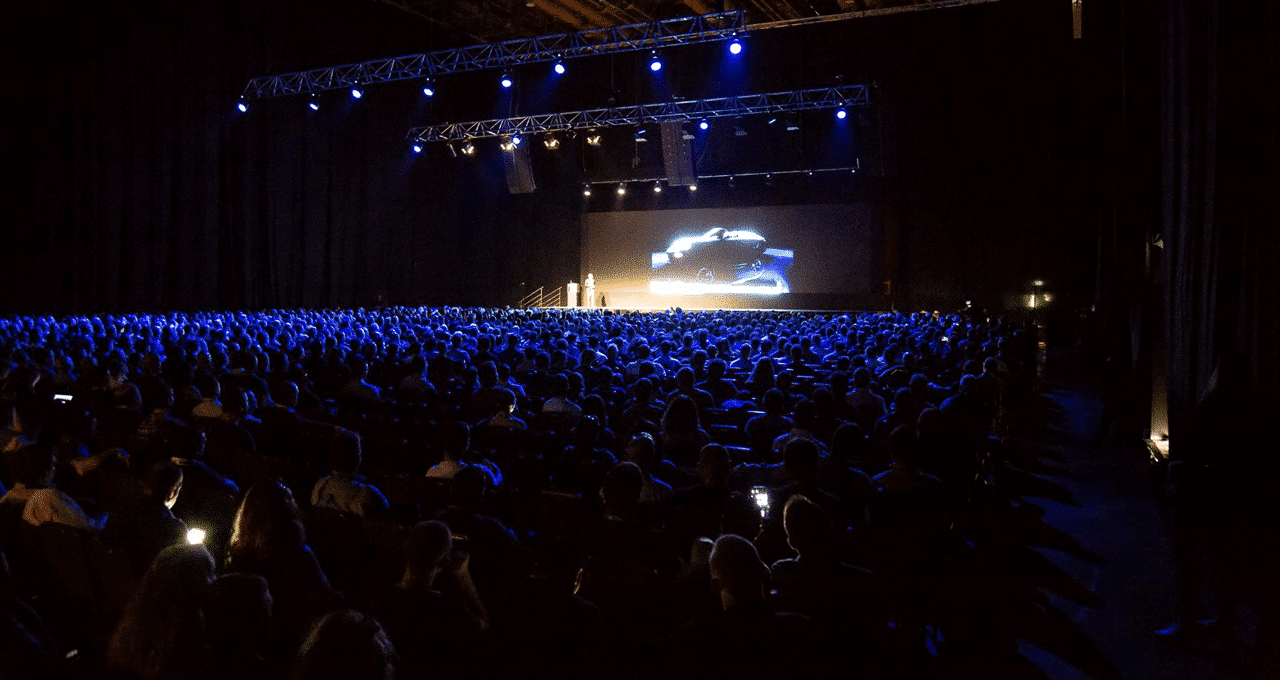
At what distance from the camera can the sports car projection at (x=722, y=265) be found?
31906mm

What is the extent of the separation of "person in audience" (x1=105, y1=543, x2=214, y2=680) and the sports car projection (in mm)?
30291

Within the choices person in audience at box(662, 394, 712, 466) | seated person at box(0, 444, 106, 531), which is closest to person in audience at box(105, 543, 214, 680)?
seated person at box(0, 444, 106, 531)

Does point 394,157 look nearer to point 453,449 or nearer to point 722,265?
point 722,265

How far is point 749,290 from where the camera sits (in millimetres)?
32188

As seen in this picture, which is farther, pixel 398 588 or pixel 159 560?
pixel 398 588

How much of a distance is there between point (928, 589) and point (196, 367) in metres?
8.49

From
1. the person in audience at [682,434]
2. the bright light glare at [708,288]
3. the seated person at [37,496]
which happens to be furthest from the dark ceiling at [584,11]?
the seated person at [37,496]

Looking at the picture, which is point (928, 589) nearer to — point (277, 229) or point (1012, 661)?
point (1012, 661)

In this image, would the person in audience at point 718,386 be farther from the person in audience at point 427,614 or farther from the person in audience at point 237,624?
the person in audience at point 237,624

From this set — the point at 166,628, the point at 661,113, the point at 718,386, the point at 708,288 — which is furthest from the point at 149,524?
the point at 708,288

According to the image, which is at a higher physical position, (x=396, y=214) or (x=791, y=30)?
(x=791, y=30)

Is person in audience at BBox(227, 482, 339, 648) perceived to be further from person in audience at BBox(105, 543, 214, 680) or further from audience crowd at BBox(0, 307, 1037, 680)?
person in audience at BBox(105, 543, 214, 680)

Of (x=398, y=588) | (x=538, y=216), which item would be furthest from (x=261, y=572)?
(x=538, y=216)

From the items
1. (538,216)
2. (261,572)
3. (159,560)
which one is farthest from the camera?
(538,216)
